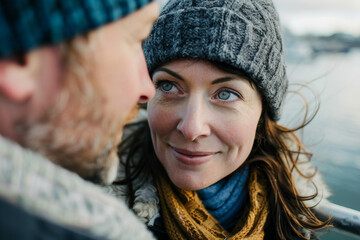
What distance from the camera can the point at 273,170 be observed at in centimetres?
184

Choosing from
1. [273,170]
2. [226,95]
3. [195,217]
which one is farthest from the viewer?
[273,170]

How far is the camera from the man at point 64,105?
0.63 m

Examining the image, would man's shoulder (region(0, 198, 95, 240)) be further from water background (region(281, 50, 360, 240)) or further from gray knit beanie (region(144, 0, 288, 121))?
water background (region(281, 50, 360, 240))

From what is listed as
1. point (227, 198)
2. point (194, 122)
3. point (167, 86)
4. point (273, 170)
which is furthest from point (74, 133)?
point (273, 170)

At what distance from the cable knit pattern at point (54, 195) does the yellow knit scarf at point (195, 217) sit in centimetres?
78

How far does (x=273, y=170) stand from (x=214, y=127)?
0.66m

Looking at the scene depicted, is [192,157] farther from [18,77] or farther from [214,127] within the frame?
[18,77]

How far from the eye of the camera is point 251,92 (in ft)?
4.77

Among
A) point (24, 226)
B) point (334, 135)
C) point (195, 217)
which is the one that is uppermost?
point (24, 226)

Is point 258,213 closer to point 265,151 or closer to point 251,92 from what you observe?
point 265,151

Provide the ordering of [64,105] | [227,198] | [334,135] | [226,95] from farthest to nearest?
[334,135]
[227,198]
[226,95]
[64,105]

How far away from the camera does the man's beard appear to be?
762 mm

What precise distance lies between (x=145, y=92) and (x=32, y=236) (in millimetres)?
571

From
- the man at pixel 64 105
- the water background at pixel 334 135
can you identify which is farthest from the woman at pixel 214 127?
the water background at pixel 334 135
